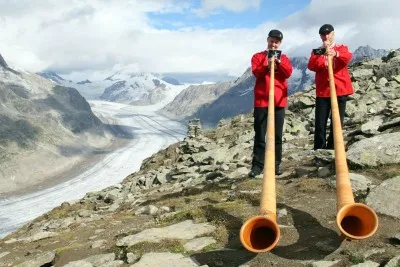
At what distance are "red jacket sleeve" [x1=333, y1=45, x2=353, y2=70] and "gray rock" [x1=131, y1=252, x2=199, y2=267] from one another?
246 inches

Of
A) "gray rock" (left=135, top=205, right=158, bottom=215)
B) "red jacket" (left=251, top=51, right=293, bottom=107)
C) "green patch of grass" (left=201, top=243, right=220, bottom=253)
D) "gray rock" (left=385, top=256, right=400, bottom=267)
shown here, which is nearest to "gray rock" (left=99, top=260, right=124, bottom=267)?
"green patch of grass" (left=201, top=243, right=220, bottom=253)

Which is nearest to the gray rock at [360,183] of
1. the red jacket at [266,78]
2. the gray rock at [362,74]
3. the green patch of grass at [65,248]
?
the red jacket at [266,78]

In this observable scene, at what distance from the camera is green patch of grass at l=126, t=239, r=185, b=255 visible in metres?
7.61

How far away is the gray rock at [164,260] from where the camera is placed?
6.89 meters

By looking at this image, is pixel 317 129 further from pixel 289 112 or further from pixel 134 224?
pixel 289 112

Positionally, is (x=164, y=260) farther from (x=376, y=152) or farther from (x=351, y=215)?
(x=376, y=152)

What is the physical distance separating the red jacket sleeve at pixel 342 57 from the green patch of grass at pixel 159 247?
5920 mm

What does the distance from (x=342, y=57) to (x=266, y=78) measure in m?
1.88

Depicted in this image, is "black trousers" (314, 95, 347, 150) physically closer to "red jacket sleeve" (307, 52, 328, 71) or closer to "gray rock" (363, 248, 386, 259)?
"red jacket sleeve" (307, 52, 328, 71)

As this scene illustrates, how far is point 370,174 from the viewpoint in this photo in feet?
32.2

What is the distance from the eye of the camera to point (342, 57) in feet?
34.0

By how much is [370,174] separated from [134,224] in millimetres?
5611

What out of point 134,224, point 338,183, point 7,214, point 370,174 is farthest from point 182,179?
point 7,214

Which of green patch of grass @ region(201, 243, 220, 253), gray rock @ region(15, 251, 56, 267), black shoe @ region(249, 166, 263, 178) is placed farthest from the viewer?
black shoe @ region(249, 166, 263, 178)
